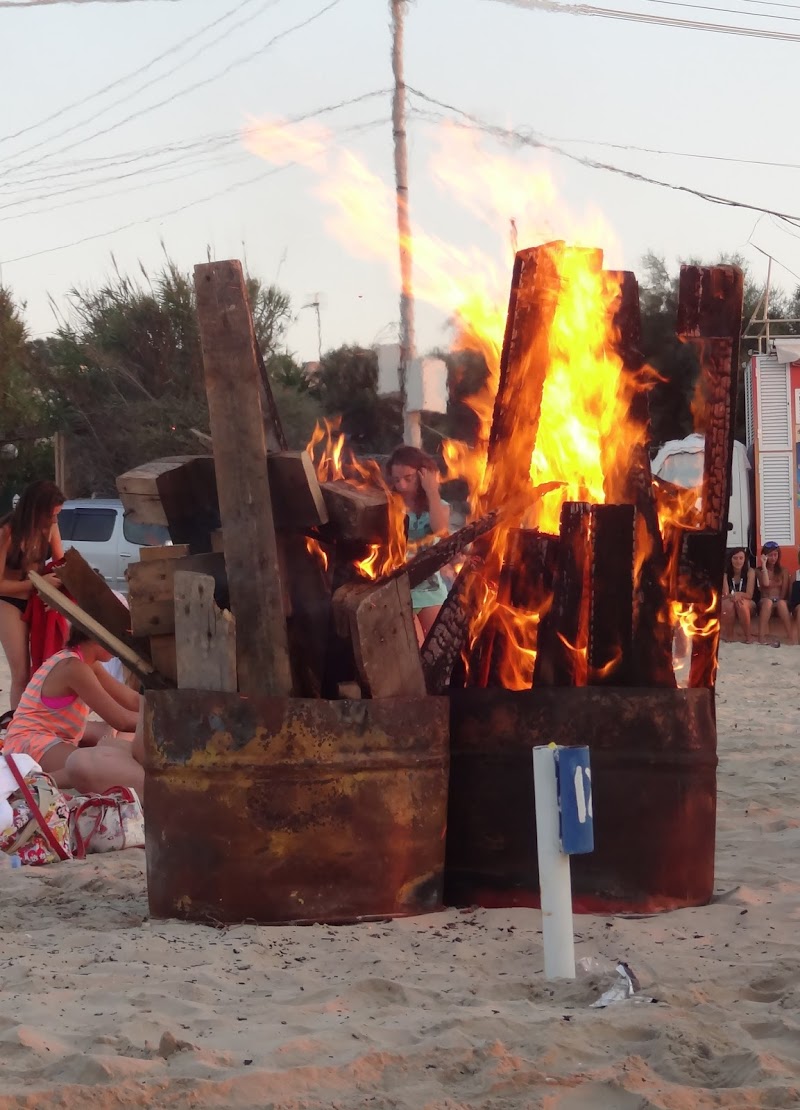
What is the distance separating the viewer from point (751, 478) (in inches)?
912

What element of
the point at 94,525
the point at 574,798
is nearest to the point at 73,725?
the point at 574,798

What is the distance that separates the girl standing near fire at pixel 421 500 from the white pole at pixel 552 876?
3.65 m

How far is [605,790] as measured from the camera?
459cm

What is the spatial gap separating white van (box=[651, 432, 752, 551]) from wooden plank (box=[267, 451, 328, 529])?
16.5m

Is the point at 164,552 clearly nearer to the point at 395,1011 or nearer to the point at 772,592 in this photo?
the point at 395,1011

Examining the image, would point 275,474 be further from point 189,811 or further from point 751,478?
point 751,478

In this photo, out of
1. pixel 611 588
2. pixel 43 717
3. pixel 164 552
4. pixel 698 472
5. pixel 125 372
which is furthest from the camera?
pixel 125 372

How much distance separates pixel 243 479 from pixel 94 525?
17441 mm

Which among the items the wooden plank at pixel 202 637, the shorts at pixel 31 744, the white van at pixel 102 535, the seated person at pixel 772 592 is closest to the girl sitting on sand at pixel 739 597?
the seated person at pixel 772 592

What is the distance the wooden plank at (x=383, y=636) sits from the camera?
4426 millimetres

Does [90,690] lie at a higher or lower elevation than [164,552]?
→ lower

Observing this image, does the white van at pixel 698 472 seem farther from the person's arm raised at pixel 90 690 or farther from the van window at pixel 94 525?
the person's arm raised at pixel 90 690

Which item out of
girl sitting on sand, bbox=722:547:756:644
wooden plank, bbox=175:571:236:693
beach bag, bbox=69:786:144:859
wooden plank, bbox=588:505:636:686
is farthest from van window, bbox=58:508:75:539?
wooden plank, bbox=588:505:636:686

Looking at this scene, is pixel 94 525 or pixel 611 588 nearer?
pixel 611 588
